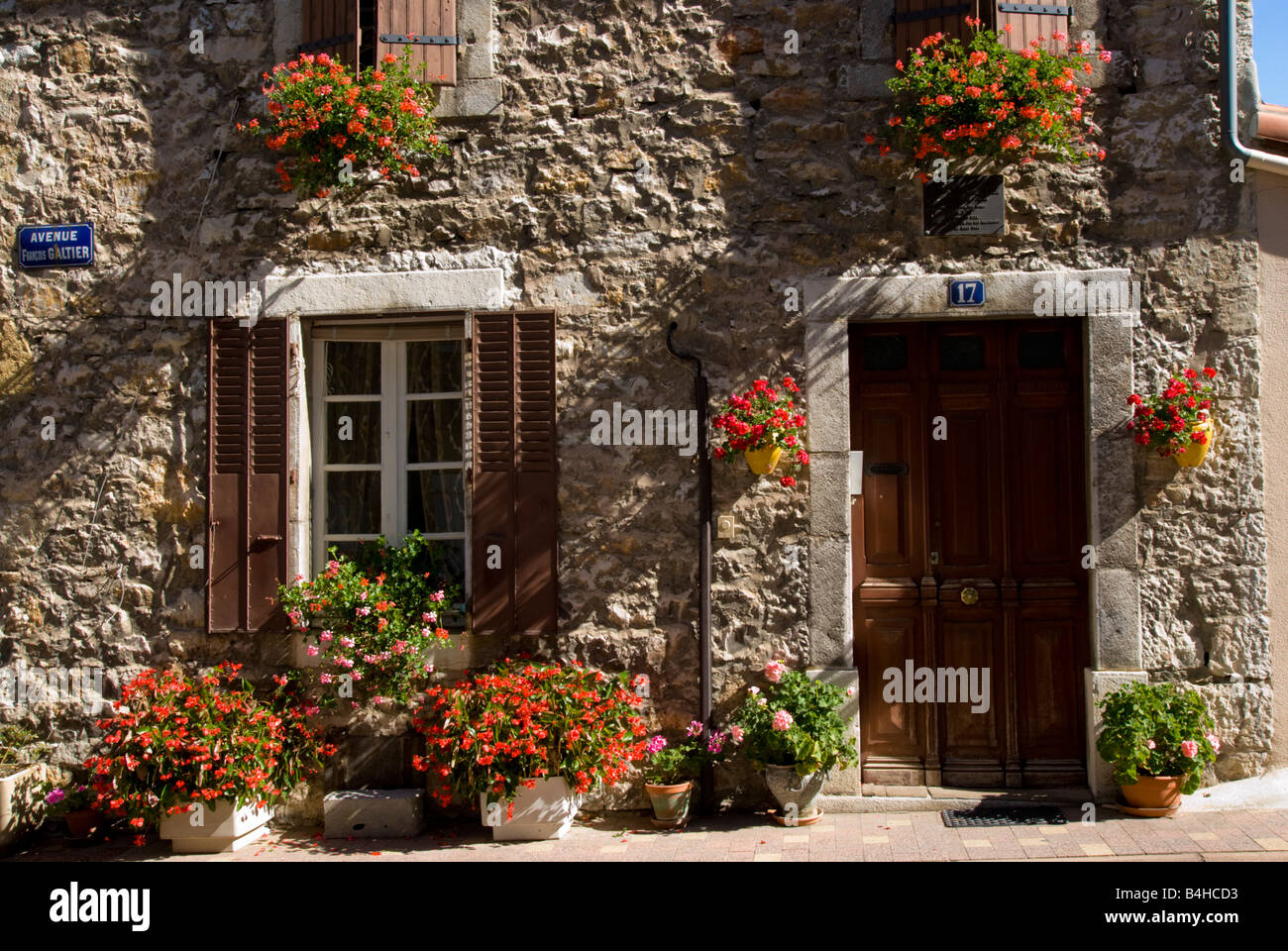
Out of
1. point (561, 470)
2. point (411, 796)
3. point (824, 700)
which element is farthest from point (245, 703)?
point (824, 700)

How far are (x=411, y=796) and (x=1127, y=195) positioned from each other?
181 inches

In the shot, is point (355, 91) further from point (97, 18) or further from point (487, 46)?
point (97, 18)

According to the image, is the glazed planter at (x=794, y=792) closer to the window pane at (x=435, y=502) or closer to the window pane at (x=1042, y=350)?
the window pane at (x=435, y=502)

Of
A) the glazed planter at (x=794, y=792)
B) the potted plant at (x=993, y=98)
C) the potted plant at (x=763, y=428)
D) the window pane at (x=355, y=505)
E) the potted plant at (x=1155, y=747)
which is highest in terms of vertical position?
the potted plant at (x=993, y=98)

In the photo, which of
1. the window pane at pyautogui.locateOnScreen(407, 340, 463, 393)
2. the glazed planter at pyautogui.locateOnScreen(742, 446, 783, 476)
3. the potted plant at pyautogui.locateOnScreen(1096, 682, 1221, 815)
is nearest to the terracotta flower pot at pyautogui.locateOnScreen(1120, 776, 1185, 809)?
the potted plant at pyautogui.locateOnScreen(1096, 682, 1221, 815)

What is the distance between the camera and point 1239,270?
5148 millimetres

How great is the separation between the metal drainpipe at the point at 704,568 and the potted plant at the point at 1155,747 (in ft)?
6.03

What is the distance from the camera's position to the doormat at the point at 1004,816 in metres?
4.86

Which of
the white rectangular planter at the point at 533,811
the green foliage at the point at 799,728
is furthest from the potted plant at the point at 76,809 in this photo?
the green foliage at the point at 799,728

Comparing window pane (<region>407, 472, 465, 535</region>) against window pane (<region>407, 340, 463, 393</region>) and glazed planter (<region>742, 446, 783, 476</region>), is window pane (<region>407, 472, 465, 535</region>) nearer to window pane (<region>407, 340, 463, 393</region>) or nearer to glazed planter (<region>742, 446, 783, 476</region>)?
window pane (<region>407, 340, 463, 393</region>)

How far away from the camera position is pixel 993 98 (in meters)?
4.96
